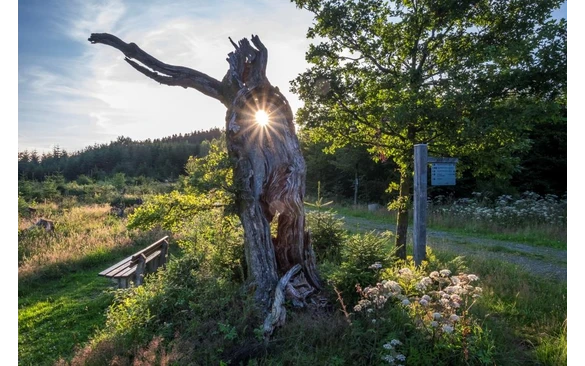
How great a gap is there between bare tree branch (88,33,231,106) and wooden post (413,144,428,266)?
3.53 m

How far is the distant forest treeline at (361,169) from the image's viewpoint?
39.2 ft

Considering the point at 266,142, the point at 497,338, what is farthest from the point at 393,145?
the point at 497,338

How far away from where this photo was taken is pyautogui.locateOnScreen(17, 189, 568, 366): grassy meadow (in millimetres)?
3428

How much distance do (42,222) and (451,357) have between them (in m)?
14.9

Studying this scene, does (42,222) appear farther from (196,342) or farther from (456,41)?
(456,41)

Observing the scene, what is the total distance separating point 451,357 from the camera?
3307 mm

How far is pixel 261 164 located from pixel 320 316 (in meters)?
2.21

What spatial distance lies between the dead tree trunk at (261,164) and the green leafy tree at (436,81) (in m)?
2.23

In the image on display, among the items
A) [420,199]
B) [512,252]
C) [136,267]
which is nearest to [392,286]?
[420,199]

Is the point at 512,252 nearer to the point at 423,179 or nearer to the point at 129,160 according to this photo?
the point at 423,179

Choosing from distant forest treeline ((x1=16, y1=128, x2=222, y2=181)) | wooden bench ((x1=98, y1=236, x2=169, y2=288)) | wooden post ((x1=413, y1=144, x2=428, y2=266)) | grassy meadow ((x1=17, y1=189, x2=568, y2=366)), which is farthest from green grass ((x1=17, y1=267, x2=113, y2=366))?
distant forest treeline ((x1=16, y1=128, x2=222, y2=181))

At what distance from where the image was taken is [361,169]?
2161 centimetres

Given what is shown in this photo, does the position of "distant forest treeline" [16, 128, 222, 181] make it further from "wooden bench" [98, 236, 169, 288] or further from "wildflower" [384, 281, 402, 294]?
"wildflower" [384, 281, 402, 294]

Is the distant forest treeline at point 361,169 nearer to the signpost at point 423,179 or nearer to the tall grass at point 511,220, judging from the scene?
the tall grass at point 511,220
